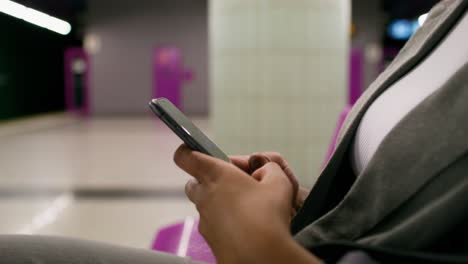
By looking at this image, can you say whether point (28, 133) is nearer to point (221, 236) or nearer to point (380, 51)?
point (380, 51)

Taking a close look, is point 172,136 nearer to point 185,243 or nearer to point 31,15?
point 31,15

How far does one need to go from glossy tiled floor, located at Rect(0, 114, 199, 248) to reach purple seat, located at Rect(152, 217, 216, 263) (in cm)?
144

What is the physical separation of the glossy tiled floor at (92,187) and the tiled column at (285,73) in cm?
104

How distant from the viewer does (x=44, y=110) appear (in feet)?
56.1

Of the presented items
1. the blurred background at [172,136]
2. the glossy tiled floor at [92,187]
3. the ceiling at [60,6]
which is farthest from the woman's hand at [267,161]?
the ceiling at [60,6]

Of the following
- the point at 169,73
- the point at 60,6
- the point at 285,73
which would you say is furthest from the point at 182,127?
the point at 169,73

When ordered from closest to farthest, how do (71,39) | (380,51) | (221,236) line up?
1. (221,236)
2. (380,51)
3. (71,39)

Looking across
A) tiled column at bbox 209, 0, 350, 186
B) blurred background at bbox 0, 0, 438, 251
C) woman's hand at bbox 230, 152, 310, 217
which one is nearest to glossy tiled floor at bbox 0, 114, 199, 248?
blurred background at bbox 0, 0, 438, 251

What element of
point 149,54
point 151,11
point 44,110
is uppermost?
point 151,11

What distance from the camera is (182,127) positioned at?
2.44 feet

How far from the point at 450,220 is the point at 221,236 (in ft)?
0.94

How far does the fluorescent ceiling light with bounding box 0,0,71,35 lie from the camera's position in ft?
36.4

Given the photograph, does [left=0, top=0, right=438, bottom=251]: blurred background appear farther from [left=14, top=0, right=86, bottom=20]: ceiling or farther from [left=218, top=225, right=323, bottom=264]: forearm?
[left=218, top=225, right=323, bottom=264]: forearm

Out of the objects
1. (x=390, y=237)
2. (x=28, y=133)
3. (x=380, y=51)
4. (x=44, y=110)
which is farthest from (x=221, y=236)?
(x=44, y=110)
